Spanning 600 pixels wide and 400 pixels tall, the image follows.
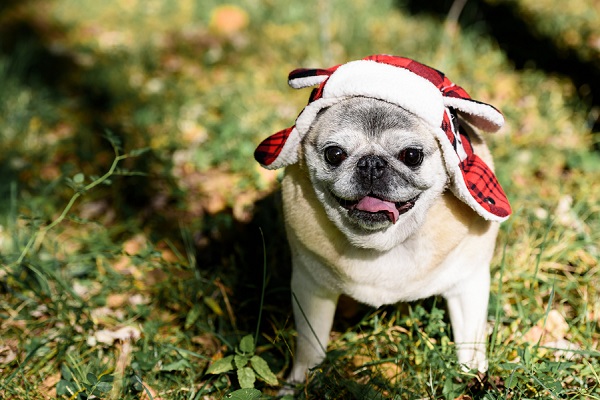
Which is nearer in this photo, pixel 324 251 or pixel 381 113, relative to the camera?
pixel 381 113

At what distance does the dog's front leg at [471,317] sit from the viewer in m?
2.12

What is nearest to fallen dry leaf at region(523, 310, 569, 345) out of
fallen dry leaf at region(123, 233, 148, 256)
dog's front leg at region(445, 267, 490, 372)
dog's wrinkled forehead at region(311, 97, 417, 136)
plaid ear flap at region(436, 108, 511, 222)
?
dog's front leg at region(445, 267, 490, 372)

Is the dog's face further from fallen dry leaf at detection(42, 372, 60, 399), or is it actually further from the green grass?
fallen dry leaf at detection(42, 372, 60, 399)

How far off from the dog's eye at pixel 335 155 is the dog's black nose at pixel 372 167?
3.4 inches

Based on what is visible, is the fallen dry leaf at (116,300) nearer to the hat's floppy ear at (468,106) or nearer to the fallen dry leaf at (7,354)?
the fallen dry leaf at (7,354)

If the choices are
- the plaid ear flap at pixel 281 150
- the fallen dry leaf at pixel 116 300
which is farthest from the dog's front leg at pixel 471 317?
the fallen dry leaf at pixel 116 300

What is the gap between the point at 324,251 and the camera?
2020mm

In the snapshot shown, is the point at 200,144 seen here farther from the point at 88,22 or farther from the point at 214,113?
the point at 88,22

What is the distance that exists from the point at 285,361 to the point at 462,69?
2767mm

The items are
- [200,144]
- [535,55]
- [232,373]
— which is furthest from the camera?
[535,55]

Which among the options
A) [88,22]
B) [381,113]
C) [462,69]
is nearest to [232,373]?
[381,113]

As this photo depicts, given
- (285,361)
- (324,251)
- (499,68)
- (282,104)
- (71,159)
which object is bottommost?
(71,159)

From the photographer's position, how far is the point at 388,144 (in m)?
1.84

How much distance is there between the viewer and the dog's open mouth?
1866 mm
